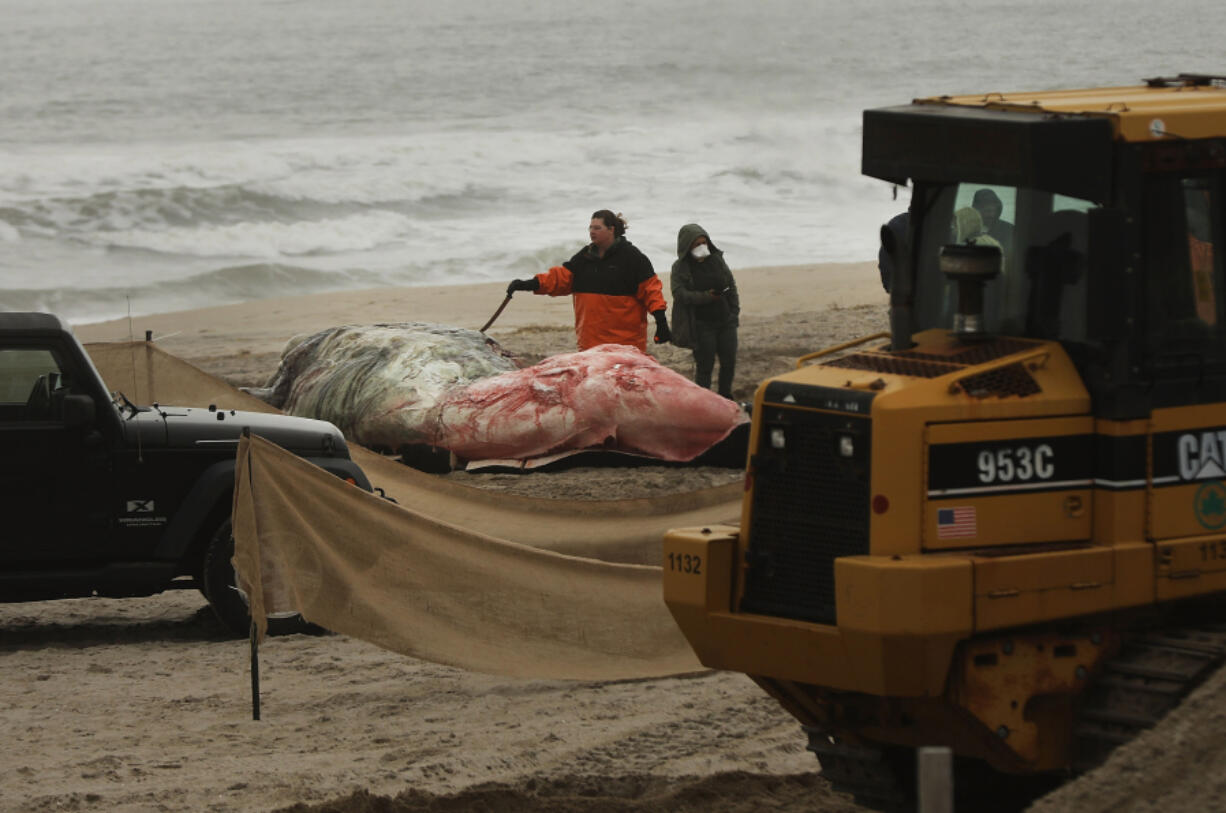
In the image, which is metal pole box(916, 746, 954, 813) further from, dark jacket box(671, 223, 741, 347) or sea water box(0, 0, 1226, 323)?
sea water box(0, 0, 1226, 323)

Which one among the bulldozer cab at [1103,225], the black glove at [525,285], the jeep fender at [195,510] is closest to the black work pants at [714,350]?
the black glove at [525,285]

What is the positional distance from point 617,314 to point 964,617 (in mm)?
8709

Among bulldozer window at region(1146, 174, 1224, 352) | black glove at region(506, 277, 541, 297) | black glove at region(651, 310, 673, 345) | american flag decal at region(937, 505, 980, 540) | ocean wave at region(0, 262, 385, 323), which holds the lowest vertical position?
ocean wave at region(0, 262, 385, 323)

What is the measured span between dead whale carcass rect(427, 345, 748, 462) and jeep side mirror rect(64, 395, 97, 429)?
4206 mm

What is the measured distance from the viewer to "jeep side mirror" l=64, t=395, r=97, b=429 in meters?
9.73

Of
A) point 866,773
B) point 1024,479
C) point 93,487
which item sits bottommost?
point 866,773

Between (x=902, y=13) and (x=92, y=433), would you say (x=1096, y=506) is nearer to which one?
(x=92, y=433)

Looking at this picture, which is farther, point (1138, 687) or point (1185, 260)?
point (1185, 260)

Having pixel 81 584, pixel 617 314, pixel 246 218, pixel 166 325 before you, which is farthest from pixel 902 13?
pixel 81 584

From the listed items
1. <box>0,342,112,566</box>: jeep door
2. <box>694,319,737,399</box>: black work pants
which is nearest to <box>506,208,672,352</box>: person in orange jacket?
<box>694,319,737,399</box>: black work pants

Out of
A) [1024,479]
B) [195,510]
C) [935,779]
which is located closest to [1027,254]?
[1024,479]

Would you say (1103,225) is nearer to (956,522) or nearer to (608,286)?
(956,522)

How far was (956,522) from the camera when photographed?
577 cm

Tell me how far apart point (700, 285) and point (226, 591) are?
243 inches
